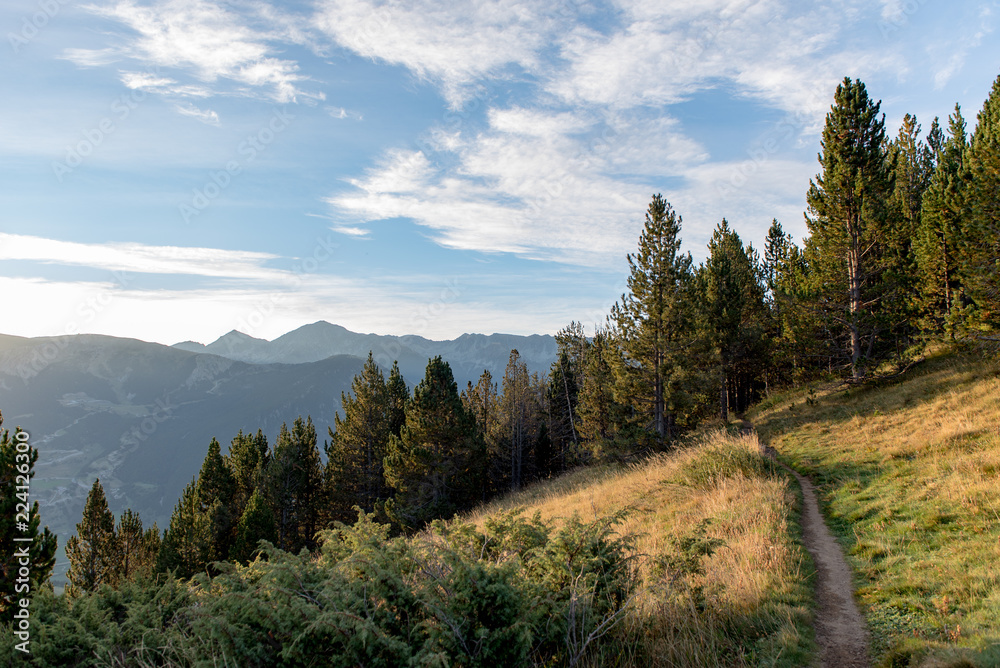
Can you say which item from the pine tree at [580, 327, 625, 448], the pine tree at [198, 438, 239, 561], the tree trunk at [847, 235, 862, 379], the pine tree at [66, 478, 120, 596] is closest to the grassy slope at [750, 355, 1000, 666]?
the tree trunk at [847, 235, 862, 379]

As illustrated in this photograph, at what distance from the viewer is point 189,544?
30.5 metres

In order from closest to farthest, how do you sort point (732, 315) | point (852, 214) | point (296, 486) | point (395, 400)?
point (852, 214), point (732, 315), point (296, 486), point (395, 400)

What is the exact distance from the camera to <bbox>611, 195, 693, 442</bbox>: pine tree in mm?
25000

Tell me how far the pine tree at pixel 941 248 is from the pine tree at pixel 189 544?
41137 millimetres

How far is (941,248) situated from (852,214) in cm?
366

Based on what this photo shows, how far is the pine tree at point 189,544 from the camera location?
28572mm

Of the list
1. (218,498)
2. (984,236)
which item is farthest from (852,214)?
(218,498)

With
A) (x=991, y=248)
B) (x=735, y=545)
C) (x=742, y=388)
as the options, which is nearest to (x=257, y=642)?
(x=735, y=545)

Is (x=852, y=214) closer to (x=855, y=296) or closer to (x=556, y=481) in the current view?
(x=855, y=296)

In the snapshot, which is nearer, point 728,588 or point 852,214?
point 728,588

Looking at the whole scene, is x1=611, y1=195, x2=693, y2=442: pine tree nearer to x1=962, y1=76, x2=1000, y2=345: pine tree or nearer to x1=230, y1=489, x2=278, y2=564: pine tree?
x1=962, y1=76, x2=1000, y2=345: pine tree

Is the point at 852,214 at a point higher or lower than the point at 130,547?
higher

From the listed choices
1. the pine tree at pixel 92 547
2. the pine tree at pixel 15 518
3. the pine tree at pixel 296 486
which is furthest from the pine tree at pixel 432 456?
the pine tree at pixel 15 518

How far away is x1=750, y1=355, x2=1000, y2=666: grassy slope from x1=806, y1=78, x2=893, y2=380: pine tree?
4509 mm
